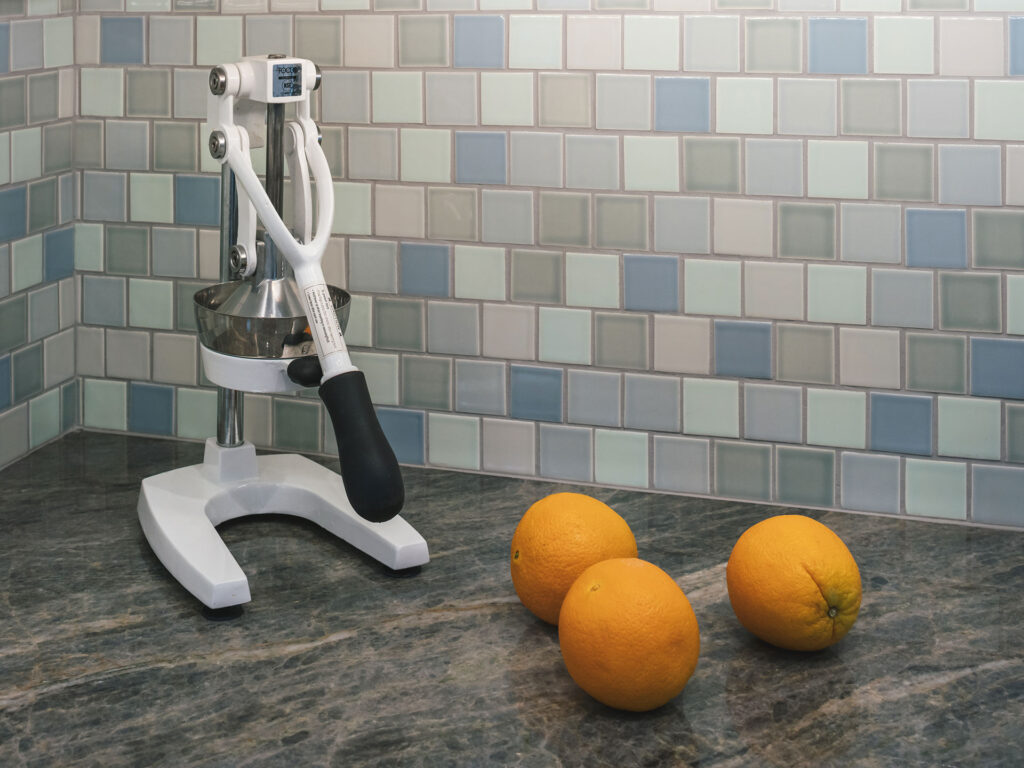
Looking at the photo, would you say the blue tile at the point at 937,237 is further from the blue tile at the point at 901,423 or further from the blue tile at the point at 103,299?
the blue tile at the point at 103,299

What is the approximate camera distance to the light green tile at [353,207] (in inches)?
54.9

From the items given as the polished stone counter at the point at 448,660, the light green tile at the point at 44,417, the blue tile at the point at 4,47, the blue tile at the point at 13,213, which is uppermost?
the blue tile at the point at 4,47

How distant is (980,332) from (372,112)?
665mm

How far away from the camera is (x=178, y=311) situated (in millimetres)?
1480

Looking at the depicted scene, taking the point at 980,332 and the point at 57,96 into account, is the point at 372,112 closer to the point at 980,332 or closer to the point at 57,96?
the point at 57,96

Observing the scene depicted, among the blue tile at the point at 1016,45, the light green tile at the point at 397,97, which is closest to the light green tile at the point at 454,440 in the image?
the light green tile at the point at 397,97

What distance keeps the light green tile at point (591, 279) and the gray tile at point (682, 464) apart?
16cm

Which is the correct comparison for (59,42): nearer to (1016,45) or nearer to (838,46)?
(838,46)

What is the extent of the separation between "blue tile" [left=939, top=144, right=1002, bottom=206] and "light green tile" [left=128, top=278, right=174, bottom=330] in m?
0.85

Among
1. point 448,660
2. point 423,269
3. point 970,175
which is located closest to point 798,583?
point 448,660

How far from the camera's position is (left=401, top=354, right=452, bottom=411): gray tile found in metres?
1.40

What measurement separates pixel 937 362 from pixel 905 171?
0.19m

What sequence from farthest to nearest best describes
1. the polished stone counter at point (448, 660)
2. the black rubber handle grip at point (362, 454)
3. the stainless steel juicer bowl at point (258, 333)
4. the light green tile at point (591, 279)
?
the light green tile at point (591, 279) → the stainless steel juicer bowl at point (258, 333) → the black rubber handle grip at point (362, 454) → the polished stone counter at point (448, 660)

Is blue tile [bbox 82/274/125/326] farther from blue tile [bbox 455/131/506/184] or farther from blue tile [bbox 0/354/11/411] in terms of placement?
blue tile [bbox 455/131/506/184]
